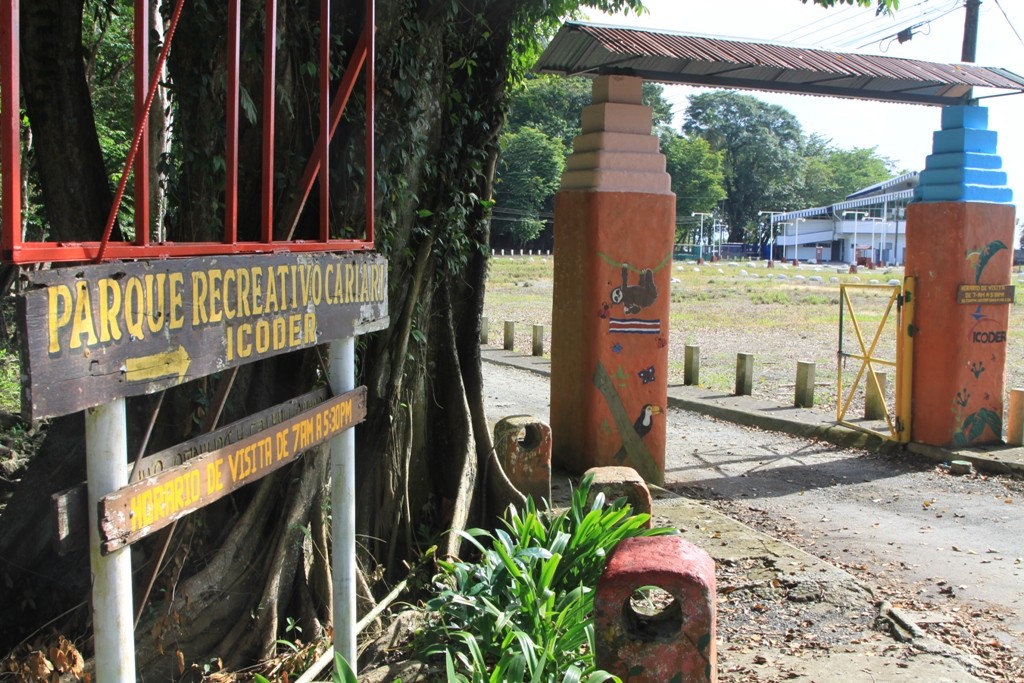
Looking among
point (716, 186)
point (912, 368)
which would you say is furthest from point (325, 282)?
point (716, 186)

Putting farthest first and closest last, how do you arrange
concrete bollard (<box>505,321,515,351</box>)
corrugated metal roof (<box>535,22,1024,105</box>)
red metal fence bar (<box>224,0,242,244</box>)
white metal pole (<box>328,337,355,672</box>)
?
concrete bollard (<box>505,321,515,351</box>) → corrugated metal roof (<box>535,22,1024,105</box>) → white metal pole (<box>328,337,355,672</box>) → red metal fence bar (<box>224,0,242,244</box>)

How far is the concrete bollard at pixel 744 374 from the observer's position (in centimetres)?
1350

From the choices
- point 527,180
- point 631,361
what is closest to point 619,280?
point 631,361

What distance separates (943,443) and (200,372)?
936 cm

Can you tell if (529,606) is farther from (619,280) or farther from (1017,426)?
(1017,426)

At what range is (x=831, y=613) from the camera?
5.56 m

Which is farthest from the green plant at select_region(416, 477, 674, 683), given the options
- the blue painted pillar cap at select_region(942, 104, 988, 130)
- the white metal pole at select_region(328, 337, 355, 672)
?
the blue painted pillar cap at select_region(942, 104, 988, 130)

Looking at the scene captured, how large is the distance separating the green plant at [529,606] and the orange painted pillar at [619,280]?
3476 millimetres

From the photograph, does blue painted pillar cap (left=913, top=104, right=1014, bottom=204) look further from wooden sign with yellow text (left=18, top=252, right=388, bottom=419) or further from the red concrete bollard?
wooden sign with yellow text (left=18, top=252, right=388, bottom=419)

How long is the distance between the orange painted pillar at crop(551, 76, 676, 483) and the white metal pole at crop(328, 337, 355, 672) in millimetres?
4806

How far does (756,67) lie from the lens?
29.3 feet

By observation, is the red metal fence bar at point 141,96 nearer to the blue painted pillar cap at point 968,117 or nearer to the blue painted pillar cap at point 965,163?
the blue painted pillar cap at point 965,163

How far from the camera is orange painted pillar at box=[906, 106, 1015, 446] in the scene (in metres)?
9.98

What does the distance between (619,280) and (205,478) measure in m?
6.09
